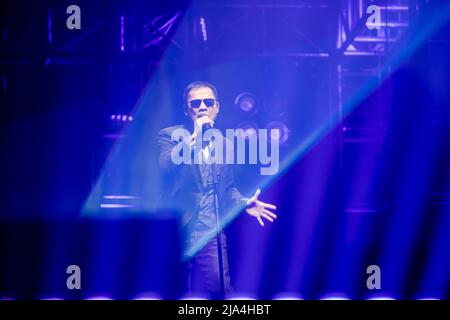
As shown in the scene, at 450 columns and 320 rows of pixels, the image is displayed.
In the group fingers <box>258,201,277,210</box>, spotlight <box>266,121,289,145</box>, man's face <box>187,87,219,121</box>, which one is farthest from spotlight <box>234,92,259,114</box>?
fingers <box>258,201,277,210</box>

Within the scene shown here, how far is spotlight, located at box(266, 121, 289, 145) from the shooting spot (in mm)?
3320

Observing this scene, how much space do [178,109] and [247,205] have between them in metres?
0.76

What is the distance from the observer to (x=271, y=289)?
330 centimetres

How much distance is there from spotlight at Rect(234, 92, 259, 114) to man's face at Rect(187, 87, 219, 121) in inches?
10.7

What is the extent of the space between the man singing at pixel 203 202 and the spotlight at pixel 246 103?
0.38m

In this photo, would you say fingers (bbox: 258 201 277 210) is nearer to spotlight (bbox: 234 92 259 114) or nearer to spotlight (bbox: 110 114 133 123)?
spotlight (bbox: 234 92 259 114)

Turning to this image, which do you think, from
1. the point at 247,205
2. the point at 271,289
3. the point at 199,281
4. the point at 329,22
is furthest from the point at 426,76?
the point at 199,281

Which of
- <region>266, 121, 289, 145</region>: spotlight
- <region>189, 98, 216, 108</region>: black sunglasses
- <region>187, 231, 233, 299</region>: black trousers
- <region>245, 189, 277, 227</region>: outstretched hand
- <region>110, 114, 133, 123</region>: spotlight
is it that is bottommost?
<region>187, 231, 233, 299</region>: black trousers

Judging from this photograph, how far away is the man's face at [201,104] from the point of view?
3.33 m

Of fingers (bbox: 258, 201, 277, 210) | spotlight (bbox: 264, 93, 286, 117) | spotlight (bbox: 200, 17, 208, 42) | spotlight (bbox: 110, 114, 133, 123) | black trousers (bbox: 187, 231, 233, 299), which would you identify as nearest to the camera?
black trousers (bbox: 187, 231, 233, 299)

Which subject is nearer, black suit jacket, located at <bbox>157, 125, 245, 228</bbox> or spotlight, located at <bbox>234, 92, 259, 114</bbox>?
black suit jacket, located at <bbox>157, 125, 245, 228</bbox>

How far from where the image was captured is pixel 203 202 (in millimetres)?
3211

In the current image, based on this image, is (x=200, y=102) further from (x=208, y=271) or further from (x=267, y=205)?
(x=208, y=271)

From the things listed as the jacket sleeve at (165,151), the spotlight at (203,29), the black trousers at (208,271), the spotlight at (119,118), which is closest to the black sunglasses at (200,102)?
the jacket sleeve at (165,151)
